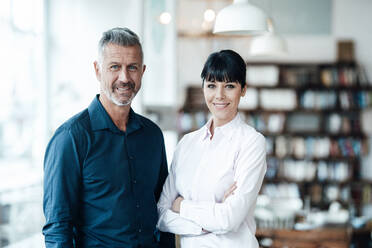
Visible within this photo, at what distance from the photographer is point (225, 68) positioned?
1929 millimetres

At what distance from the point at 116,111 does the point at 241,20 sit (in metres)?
1.06

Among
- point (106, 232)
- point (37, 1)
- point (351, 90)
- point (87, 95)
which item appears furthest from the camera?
point (351, 90)

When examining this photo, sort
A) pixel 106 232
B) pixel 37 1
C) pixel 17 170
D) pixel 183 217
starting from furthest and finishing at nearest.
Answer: pixel 37 1 < pixel 17 170 < pixel 183 217 < pixel 106 232

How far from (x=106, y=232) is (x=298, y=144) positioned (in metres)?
5.97

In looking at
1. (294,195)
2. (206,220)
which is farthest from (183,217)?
(294,195)

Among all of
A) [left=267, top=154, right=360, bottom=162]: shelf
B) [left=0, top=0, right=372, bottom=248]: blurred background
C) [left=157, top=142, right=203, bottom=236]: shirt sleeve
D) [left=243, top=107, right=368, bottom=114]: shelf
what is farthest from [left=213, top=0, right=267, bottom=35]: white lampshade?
[left=267, top=154, right=360, bottom=162]: shelf

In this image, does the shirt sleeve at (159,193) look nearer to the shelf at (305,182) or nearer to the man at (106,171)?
the man at (106,171)

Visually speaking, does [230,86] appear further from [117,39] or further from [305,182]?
[305,182]

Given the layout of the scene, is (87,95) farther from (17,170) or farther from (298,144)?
(298,144)

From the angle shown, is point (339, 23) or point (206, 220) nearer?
point (206, 220)

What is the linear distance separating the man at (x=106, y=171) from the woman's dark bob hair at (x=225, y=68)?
309mm

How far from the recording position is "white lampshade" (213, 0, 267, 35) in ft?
8.43

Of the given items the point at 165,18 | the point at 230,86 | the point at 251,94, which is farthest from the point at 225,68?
the point at 251,94

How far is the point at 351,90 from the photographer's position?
7.28 metres
